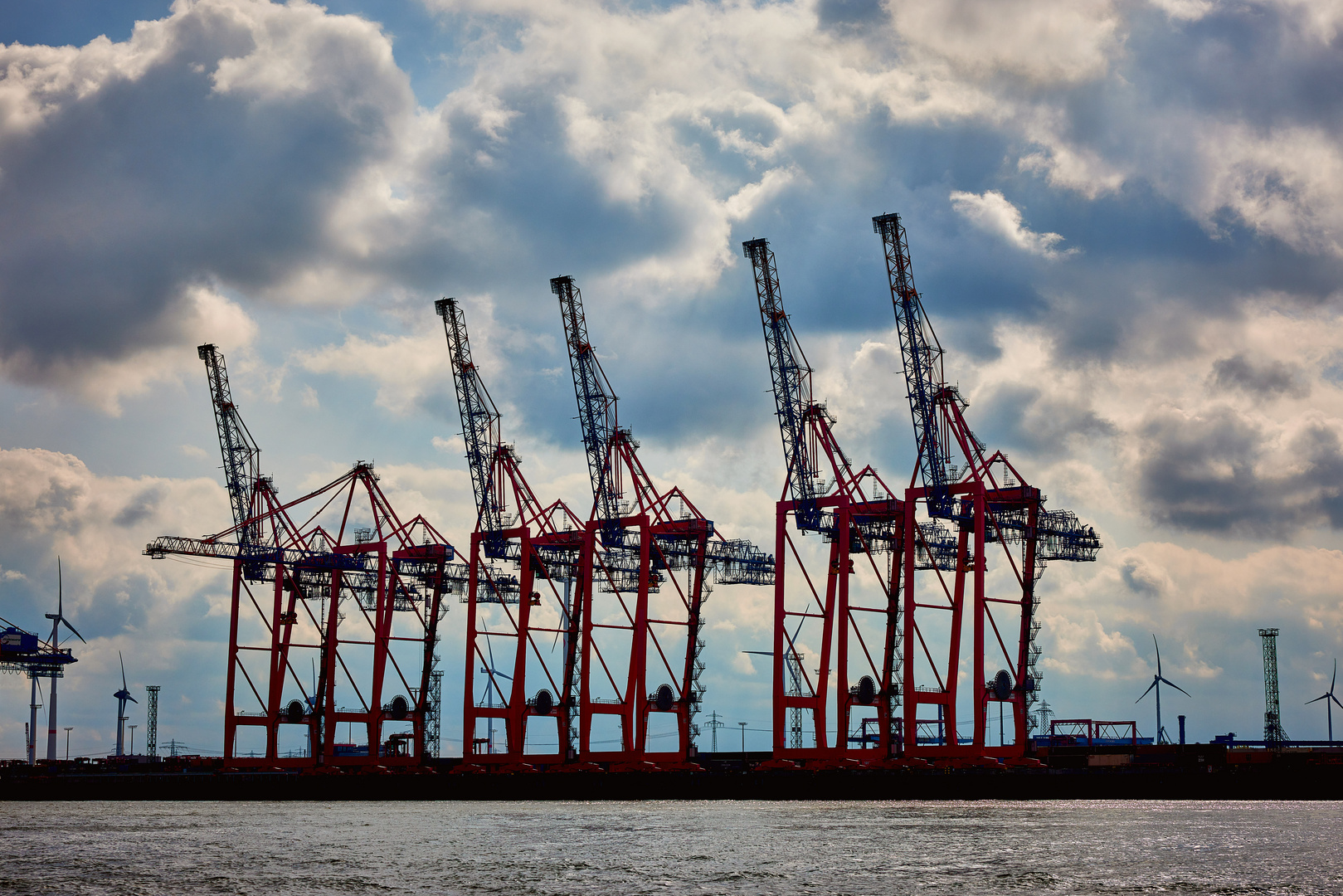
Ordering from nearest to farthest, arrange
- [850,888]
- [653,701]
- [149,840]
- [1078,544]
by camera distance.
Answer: [850,888] < [149,840] < [1078,544] < [653,701]

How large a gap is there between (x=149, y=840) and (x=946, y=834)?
3845 cm

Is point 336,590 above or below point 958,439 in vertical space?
below

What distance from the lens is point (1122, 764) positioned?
95625 millimetres

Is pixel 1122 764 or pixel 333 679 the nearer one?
pixel 1122 764

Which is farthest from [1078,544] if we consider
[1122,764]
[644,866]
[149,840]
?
[149,840]

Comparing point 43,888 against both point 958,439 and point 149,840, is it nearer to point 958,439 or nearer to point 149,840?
point 149,840

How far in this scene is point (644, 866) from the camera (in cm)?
5412

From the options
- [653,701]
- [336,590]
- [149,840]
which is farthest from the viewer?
[336,590]

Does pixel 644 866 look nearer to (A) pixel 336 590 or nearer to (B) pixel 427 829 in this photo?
(B) pixel 427 829

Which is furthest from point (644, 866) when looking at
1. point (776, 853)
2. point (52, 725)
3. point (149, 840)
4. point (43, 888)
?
point (52, 725)

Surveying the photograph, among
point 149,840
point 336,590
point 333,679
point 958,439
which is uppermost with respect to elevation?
point 958,439

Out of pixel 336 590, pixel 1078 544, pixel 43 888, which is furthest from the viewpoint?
pixel 336 590

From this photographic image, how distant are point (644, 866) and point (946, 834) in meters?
17.1

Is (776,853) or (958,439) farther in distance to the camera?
(958,439)
